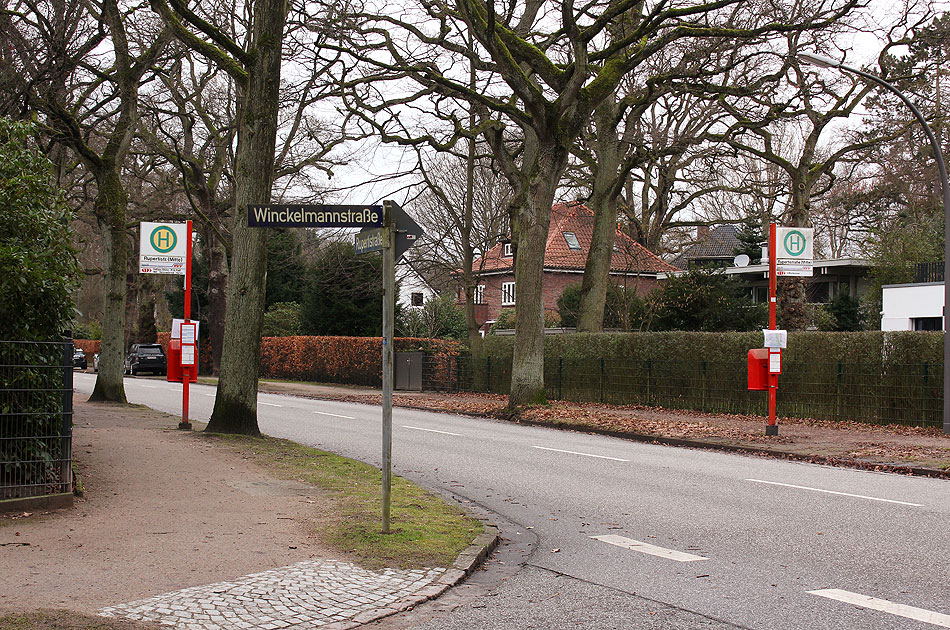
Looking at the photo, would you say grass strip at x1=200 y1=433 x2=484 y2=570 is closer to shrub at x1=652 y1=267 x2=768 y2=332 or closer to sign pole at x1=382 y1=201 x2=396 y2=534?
sign pole at x1=382 y1=201 x2=396 y2=534

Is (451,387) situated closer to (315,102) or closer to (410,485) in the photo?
(315,102)

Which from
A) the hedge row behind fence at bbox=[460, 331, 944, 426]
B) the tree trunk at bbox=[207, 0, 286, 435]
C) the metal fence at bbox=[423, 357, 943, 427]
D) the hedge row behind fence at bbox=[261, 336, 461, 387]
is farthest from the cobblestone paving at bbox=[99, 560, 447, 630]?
the hedge row behind fence at bbox=[261, 336, 461, 387]

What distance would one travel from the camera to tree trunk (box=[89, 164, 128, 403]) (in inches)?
806

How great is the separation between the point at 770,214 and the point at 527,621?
30.0 metres

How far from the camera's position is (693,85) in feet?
75.0

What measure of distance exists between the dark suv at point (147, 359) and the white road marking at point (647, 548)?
139ft

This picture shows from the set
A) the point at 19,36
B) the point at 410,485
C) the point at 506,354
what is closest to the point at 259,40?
the point at 19,36

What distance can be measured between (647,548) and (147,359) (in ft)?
141

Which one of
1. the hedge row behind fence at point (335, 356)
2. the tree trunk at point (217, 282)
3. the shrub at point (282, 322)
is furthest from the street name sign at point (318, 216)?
the shrub at point (282, 322)

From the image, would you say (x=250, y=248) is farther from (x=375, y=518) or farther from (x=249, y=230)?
(x=375, y=518)

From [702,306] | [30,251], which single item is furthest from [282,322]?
[30,251]

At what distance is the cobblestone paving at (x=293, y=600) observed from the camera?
527 centimetres

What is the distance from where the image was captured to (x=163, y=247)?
52.6 ft

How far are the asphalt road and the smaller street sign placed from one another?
96.5 inches
